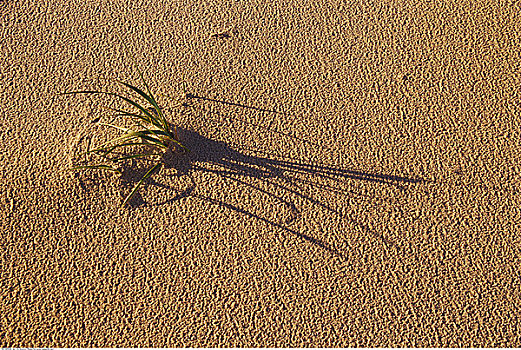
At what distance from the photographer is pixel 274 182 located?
4.96 feet

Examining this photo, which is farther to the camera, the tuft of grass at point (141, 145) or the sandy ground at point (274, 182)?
the tuft of grass at point (141, 145)

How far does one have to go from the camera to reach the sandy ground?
133cm

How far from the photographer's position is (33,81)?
1.71 meters

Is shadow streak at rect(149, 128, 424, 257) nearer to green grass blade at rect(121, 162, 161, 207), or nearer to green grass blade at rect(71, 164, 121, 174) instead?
green grass blade at rect(121, 162, 161, 207)

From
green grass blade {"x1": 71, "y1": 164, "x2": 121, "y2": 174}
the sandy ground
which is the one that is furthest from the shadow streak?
green grass blade {"x1": 71, "y1": 164, "x2": 121, "y2": 174}

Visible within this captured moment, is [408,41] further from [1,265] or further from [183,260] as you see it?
[1,265]

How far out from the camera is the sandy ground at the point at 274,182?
133 cm

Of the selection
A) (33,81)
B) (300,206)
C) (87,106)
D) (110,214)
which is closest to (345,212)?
(300,206)

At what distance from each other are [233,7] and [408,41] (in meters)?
0.65

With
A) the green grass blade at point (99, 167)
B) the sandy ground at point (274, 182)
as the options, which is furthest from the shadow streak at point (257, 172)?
the green grass blade at point (99, 167)

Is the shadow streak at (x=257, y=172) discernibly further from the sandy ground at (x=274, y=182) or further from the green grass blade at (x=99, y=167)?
the green grass blade at (x=99, y=167)

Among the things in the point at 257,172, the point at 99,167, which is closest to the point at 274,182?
the point at 257,172

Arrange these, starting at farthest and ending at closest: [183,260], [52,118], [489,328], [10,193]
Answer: [52,118]
[10,193]
[183,260]
[489,328]

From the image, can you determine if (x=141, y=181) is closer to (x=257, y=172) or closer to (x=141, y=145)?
(x=141, y=145)
